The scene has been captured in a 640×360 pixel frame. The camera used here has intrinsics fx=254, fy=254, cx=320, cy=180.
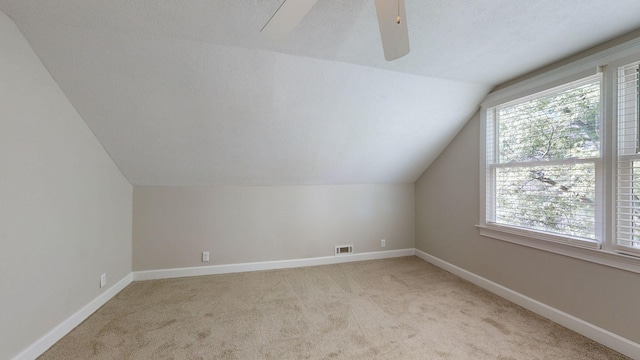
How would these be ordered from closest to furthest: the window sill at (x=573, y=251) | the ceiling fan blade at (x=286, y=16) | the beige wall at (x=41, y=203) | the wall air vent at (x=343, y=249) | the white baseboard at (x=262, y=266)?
the ceiling fan blade at (x=286, y=16)
the beige wall at (x=41, y=203)
the window sill at (x=573, y=251)
the white baseboard at (x=262, y=266)
the wall air vent at (x=343, y=249)

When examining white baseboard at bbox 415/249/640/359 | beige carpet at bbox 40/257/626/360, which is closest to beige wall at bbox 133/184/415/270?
beige carpet at bbox 40/257/626/360

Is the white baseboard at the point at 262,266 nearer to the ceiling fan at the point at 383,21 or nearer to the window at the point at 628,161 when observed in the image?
the window at the point at 628,161

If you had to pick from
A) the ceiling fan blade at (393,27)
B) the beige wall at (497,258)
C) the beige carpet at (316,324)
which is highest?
the ceiling fan blade at (393,27)

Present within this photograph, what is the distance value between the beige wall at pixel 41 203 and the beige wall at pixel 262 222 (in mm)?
618

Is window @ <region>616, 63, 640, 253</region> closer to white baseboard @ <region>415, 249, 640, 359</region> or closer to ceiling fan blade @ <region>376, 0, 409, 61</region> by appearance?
white baseboard @ <region>415, 249, 640, 359</region>

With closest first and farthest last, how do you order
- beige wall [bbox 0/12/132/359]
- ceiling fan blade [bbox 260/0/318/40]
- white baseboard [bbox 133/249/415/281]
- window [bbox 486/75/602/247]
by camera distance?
ceiling fan blade [bbox 260/0/318/40] → beige wall [bbox 0/12/132/359] → window [bbox 486/75/602/247] → white baseboard [bbox 133/249/415/281]

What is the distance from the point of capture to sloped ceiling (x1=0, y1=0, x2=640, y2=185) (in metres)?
1.54

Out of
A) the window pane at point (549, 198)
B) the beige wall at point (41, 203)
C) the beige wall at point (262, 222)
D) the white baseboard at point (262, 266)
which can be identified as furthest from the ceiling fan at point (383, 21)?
the white baseboard at point (262, 266)

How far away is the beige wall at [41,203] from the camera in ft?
4.97

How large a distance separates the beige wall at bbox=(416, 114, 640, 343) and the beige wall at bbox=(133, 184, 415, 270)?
50 centimetres

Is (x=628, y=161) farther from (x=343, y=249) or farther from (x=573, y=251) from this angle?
(x=343, y=249)

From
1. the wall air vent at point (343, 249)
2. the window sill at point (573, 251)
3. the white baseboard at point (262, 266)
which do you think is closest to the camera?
the window sill at point (573, 251)

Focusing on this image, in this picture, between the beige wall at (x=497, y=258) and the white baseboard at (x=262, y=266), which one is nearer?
the beige wall at (x=497, y=258)

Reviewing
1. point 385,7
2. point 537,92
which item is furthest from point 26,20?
point 537,92
